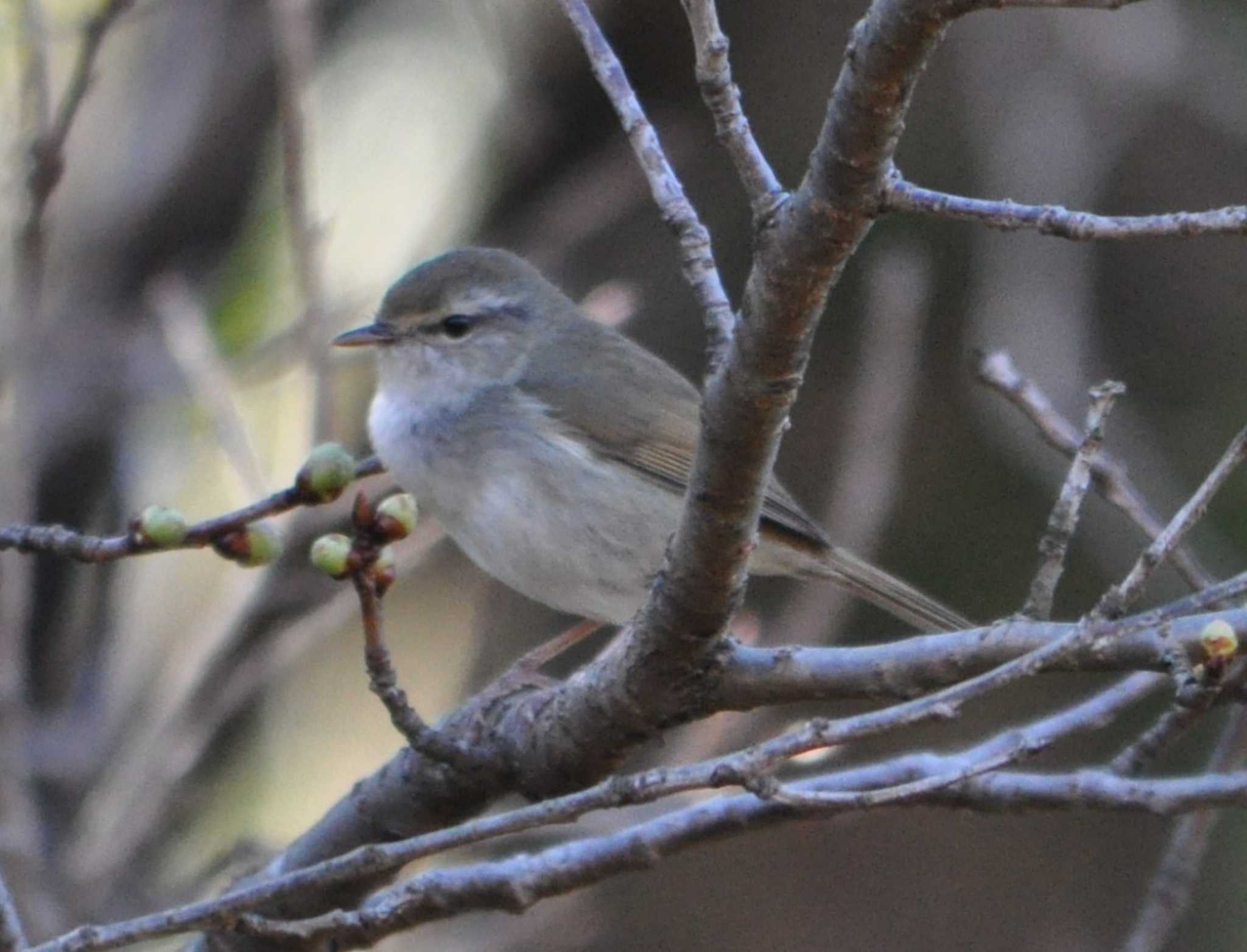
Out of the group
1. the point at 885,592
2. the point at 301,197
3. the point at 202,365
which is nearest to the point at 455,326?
the point at 202,365

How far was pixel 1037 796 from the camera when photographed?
3094mm

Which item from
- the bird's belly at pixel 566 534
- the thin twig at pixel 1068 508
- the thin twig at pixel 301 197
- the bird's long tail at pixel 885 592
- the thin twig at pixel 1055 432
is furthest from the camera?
the bird's long tail at pixel 885 592

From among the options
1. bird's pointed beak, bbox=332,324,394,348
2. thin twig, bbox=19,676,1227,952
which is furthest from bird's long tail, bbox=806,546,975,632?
thin twig, bbox=19,676,1227,952

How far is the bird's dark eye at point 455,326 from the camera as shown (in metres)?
5.41

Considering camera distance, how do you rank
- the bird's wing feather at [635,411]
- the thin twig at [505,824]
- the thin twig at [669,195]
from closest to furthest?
1. the thin twig at [505,824]
2. the thin twig at [669,195]
3. the bird's wing feather at [635,411]

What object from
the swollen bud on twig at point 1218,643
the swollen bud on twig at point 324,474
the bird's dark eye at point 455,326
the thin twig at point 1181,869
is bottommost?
the thin twig at point 1181,869

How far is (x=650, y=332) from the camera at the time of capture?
664 cm

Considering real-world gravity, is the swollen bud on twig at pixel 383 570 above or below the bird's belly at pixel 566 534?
below

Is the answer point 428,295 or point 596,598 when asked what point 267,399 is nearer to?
point 428,295

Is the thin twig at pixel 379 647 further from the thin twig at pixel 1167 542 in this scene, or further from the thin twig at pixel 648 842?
the thin twig at pixel 1167 542

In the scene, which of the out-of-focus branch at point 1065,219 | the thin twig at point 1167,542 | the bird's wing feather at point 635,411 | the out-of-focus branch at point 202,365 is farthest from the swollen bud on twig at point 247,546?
the bird's wing feather at point 635,411

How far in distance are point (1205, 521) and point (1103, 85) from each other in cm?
170

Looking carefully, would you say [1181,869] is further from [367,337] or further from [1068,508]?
[367,337]

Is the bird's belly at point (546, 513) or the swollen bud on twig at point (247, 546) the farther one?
the bird's belly at point (546, 513)
